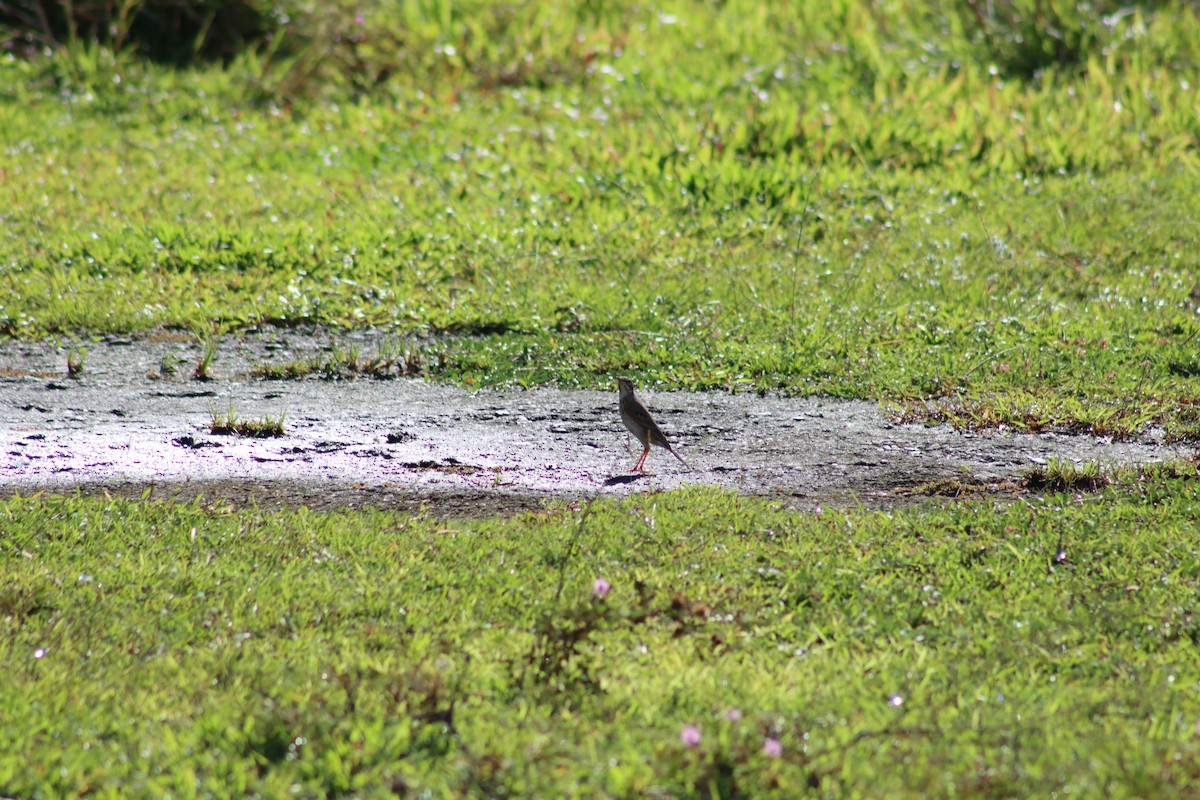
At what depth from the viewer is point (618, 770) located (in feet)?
9.89

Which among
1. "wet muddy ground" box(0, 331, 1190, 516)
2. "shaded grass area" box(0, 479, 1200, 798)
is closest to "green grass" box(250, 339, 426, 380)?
"wet muddy ground" box(0, 331, 1190, 516)

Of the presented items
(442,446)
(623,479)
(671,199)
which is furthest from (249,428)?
(671,199)

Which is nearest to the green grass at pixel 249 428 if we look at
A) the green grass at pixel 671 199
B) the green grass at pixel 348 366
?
the green grass at pixel 348 366

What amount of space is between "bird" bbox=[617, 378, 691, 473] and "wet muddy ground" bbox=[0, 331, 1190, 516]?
4.9 inches

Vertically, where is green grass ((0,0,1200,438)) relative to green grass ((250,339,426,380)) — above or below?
above

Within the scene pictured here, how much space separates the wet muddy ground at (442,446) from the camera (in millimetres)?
5301

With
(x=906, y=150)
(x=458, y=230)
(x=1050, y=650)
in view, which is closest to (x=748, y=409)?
(x=1050, y=650)

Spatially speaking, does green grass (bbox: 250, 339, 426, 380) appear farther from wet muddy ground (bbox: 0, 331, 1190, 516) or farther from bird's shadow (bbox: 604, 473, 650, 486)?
bird's shadow (bbox: 604, 473, 650, 486)

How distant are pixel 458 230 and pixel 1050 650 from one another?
6381mm

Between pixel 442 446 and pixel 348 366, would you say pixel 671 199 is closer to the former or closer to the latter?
pixel 348 366

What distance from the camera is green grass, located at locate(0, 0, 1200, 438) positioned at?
24.1 feet

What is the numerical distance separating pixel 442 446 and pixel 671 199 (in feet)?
14.9

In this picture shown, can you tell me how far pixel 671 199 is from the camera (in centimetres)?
984

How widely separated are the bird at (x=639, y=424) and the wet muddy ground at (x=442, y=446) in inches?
4.9
